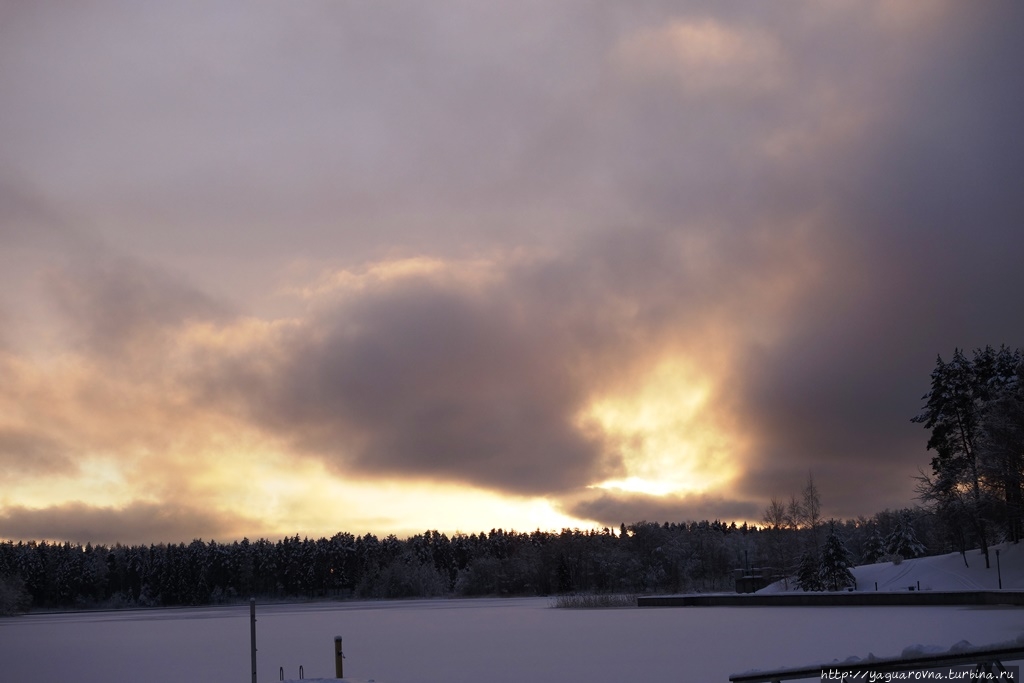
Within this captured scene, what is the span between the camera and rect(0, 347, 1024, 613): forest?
210 feet

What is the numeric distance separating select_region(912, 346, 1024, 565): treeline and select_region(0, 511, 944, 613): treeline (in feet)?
164

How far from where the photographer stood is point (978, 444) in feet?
190

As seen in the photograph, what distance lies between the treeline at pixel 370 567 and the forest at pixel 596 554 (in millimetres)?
267

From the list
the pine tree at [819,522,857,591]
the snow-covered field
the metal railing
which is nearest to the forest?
the pine tree at [819,522,857,591]

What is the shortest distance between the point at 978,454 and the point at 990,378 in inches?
566

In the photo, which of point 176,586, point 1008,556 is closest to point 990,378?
point 1008,556

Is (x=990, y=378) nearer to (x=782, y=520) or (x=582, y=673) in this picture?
(x=782, y=520)

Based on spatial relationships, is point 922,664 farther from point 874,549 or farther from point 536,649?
point 874,549

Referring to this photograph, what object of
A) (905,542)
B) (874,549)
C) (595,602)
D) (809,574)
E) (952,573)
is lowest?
(595,602)

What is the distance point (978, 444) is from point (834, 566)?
1350cm

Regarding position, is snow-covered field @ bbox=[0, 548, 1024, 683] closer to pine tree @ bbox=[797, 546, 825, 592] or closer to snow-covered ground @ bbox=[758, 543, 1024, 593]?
snow-covered ground @ bbox=[758, 543, 1024, 593]

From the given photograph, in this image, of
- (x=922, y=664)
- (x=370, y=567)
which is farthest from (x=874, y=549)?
(x=922, y=664)

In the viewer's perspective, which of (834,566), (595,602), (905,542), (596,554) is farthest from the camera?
(596,554)

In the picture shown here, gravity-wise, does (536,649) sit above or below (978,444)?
below
